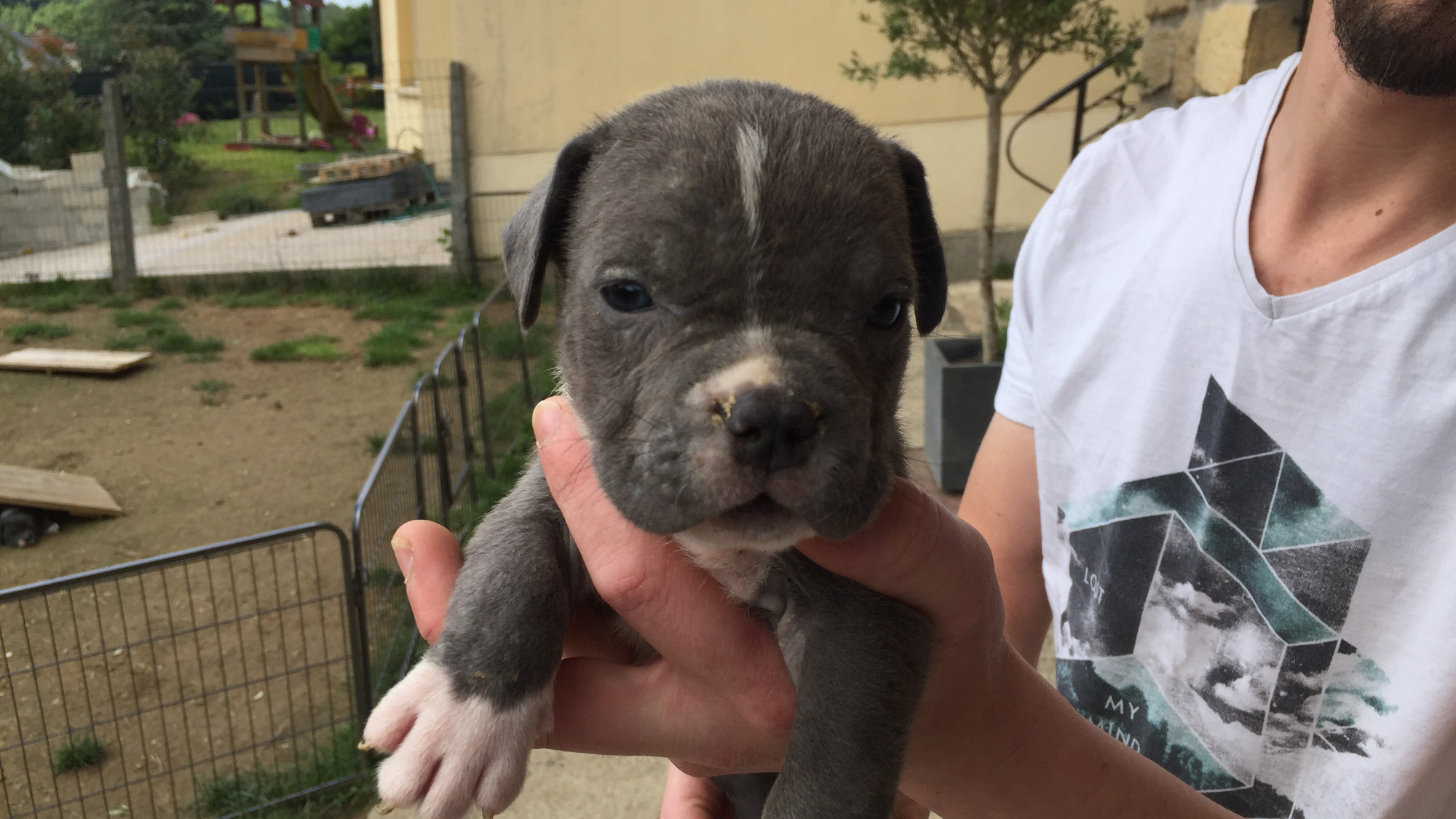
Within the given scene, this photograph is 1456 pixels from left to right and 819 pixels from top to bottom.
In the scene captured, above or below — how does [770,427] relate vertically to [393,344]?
above

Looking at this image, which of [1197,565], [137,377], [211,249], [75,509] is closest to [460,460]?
[75,509]

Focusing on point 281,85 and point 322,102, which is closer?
point 281,85

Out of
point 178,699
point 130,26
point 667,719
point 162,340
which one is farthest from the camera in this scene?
point 130,26

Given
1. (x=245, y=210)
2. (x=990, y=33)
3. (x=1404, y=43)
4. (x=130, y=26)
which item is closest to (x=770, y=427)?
(x=1404, y=43)

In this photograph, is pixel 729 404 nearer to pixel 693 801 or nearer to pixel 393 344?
pixel 693 801

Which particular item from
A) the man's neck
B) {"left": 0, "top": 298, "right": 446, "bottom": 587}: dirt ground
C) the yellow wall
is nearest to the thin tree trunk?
the man's neck

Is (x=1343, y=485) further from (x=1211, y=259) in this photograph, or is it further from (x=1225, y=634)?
(x=1211, y=259)

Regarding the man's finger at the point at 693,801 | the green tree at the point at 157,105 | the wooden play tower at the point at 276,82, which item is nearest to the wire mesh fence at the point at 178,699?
the man's finger at the point at 693,801
